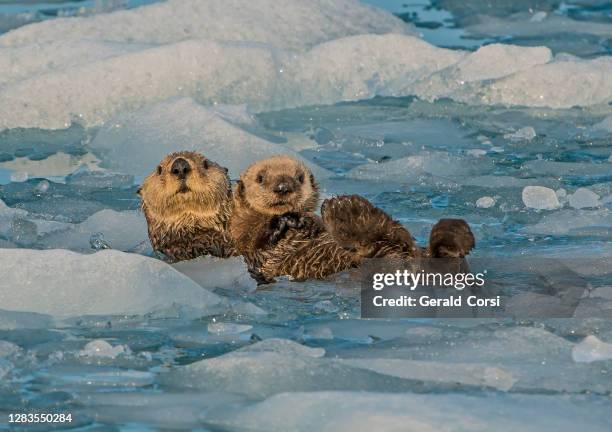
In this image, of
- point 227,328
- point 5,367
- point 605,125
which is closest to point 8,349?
point 5,367

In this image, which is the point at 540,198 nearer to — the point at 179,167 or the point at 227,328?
the point at 179,167

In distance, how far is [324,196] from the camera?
7.11 m

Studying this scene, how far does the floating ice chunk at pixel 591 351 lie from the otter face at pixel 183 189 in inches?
94.4

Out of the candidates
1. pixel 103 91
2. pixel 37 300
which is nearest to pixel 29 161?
pixel 103 91

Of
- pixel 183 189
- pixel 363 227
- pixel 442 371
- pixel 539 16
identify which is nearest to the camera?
pixel 442 371

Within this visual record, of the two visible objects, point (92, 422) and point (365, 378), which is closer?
point (92, 422)

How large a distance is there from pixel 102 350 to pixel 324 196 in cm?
285

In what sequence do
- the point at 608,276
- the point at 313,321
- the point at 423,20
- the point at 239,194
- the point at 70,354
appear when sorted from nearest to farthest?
1. the point at 70,354
2. the point at 313,321
3. the point at 608,276
4. the point at 239,194
5. the point at 423,20

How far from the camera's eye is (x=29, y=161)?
803 centimetres

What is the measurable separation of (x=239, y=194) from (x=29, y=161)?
264cm

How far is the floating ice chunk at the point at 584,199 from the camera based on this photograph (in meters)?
6.73

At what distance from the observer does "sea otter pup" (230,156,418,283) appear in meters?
5.26

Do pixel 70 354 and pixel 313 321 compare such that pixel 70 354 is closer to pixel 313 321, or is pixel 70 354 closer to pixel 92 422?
pixel 92 422

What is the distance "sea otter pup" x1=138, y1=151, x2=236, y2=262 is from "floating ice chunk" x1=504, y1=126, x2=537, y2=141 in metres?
2.72
